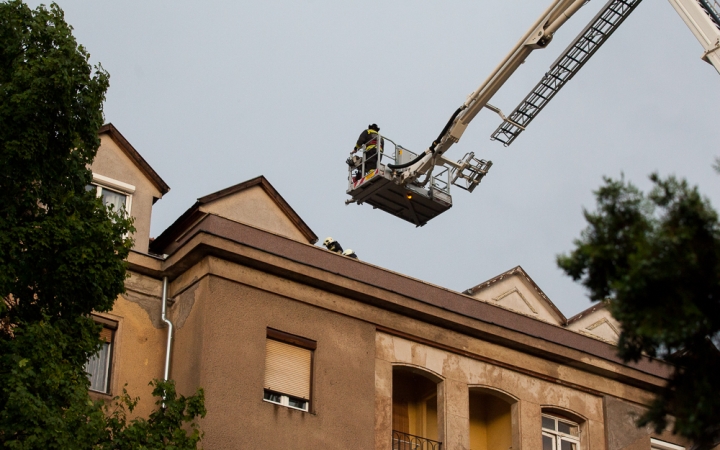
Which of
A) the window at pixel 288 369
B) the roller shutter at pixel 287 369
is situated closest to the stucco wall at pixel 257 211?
the window at pixel 288 369

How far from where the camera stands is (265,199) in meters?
27.3

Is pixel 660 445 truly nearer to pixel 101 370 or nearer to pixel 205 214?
pixel 205 214

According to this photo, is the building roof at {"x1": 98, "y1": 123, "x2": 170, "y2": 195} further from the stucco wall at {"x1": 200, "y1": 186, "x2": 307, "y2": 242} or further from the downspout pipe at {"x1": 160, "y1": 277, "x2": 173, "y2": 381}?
the downspout pipe at {"x1": 160, "y1": 277, "x2": 173, "y2": 381}

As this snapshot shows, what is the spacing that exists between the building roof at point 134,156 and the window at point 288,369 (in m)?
4.30

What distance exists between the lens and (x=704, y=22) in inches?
1172

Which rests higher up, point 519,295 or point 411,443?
point 519,295

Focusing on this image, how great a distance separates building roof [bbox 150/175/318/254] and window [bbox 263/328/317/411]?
3.04 metres

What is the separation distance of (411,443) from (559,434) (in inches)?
146

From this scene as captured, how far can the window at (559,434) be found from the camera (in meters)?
27.0

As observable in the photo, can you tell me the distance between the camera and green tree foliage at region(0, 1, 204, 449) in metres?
16.7

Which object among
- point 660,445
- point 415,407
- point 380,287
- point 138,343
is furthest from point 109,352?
point 660,445

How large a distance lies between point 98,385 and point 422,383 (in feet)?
22.8

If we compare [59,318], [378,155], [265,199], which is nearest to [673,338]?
[59,318]

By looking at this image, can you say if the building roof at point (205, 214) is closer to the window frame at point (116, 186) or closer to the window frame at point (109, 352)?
the window frame at point (116, 186)
